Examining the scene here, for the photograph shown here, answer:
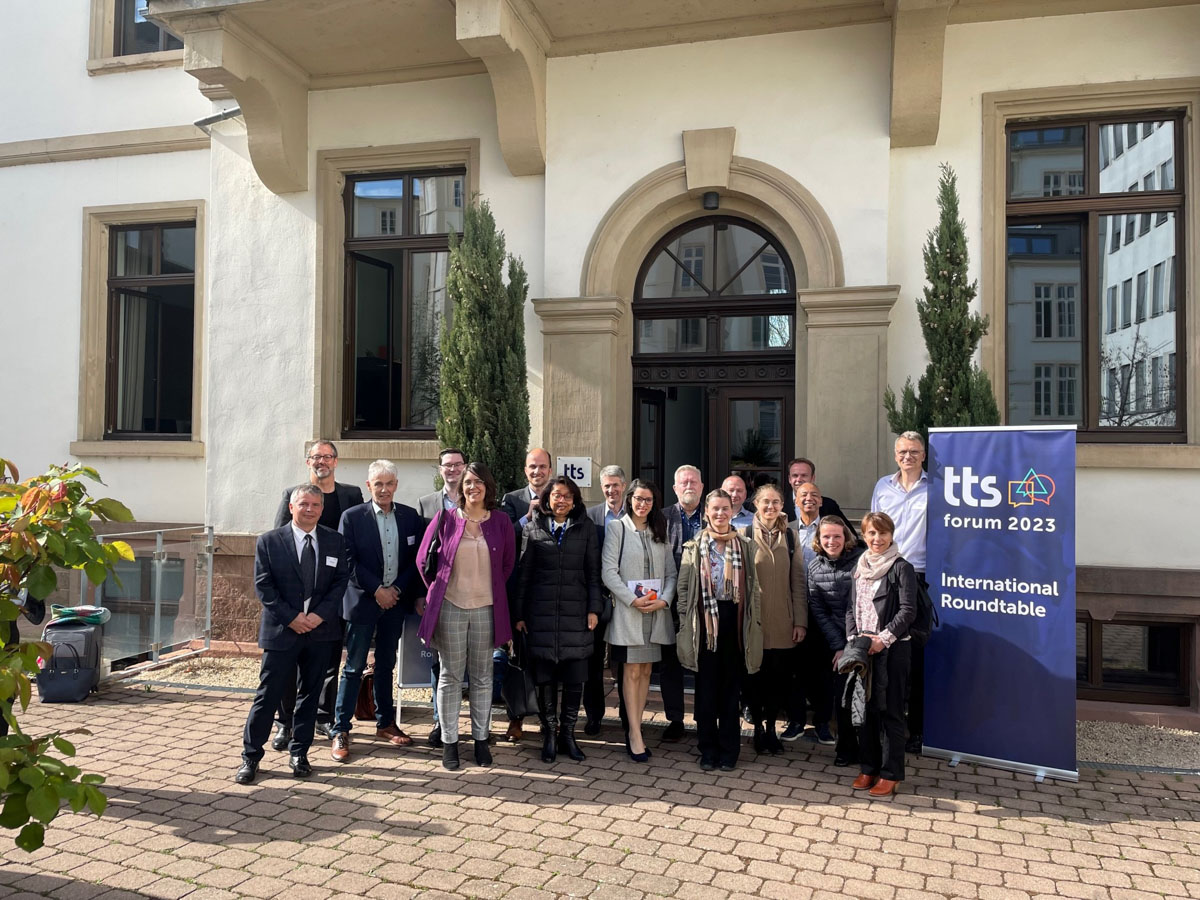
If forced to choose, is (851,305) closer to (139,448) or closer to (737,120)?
(737,120)

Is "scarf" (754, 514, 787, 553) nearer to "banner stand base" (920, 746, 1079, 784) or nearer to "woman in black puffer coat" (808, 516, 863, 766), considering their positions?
"woman in black puffer coat" (808, 516, 863, 766)

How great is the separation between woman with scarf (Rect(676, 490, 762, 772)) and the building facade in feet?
6.01

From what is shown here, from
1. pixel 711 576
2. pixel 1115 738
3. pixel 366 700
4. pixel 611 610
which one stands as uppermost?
pixel 711 576

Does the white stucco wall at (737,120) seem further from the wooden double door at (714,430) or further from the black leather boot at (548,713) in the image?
the black leather boot at (548,713)

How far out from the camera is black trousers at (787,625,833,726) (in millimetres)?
5812

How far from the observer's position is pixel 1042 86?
6988 mm

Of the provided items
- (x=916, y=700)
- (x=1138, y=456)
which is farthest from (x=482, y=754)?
(x=1138, y=456)

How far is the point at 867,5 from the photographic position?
697cm

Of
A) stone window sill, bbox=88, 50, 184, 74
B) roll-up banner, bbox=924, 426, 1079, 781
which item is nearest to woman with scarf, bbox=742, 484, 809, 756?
roll-up banner, bbox=924, 426, 1079, 781

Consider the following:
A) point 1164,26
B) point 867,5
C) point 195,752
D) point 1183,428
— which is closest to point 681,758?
point 195,752

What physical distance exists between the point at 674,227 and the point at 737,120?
0.97 metres

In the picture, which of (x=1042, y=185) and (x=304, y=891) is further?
(x=1042, y=185)

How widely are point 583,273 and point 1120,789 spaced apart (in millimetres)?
5046

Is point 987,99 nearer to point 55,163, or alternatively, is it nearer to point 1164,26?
point 1164,26
